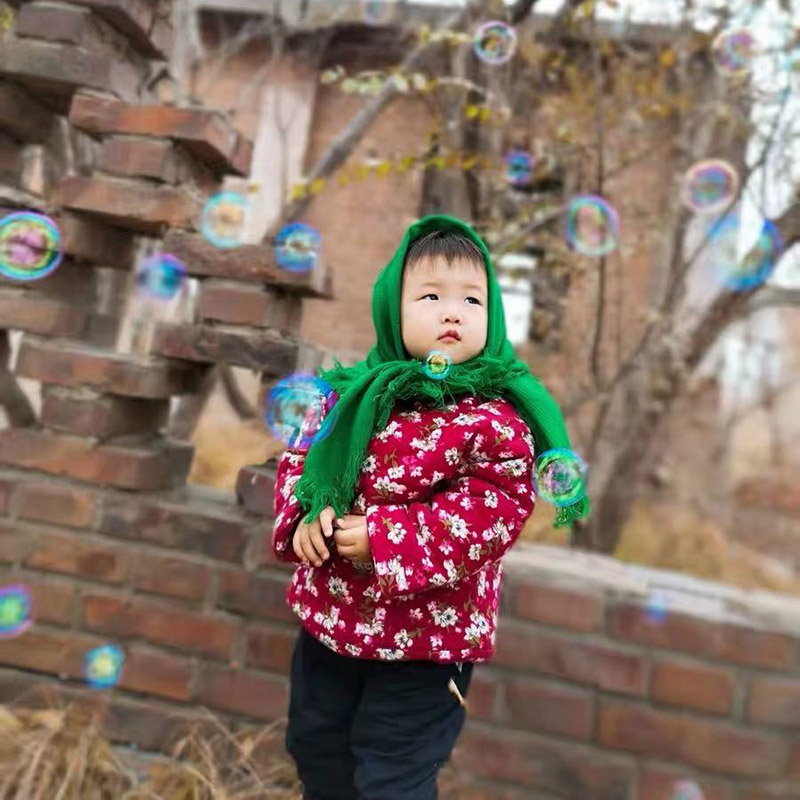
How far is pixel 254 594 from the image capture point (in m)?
2.00

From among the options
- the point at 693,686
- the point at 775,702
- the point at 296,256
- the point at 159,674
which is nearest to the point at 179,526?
the point at 159,674

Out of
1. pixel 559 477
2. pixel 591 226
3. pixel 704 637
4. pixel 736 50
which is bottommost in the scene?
pixel 704 637

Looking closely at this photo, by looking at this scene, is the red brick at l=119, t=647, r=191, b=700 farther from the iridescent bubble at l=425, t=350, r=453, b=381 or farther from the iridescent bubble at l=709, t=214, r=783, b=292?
the iridescent bubble at l=709, t=214, r=783, b=292

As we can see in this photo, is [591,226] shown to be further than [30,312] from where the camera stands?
Yes

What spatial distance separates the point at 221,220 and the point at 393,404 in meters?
1.15

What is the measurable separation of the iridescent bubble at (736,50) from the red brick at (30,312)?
3388 millimetres

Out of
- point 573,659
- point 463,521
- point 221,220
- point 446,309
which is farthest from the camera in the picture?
point 221,220

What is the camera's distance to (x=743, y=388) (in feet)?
32.0

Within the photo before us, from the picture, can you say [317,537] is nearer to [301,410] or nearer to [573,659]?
[301,410]

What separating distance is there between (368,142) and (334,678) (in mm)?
7090

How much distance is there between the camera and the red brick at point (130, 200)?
200 cm

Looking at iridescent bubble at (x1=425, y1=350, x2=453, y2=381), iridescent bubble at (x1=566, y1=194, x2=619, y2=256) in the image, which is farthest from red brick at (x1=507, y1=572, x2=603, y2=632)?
iridescent bubble at (x1=566, y1=194, x2=619, y2=256)

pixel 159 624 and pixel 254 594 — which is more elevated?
pixel 254 594

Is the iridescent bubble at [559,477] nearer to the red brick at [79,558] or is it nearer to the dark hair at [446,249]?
the dark hair at [446,249]
